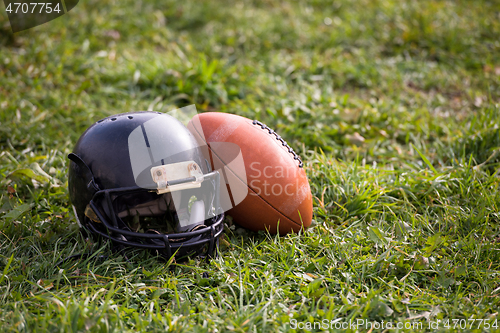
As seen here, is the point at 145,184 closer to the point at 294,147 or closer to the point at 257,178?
the point at 257,178

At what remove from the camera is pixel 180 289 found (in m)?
2.04

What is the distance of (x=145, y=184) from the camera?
2049mm

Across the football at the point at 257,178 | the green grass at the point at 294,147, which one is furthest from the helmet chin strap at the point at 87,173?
the football at the point at 257,178

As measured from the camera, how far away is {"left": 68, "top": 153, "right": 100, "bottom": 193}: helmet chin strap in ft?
6.91

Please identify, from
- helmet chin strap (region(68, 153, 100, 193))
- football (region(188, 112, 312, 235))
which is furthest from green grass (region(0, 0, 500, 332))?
helmet chin strap (region(68, 153, 100, 193))

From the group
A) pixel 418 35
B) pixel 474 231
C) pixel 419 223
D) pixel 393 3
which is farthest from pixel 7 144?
pixel 393 3

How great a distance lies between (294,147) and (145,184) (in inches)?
61.0

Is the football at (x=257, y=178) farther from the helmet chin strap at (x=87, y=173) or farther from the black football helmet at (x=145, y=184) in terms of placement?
the helmet chin strap at (x=87, y=173)

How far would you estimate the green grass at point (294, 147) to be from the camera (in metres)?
1.95

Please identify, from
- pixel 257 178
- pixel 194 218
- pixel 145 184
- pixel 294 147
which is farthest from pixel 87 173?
pixel 294 147

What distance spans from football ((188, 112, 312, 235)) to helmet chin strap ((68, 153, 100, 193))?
0.64 meters

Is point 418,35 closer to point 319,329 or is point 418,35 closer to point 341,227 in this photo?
point 341,227

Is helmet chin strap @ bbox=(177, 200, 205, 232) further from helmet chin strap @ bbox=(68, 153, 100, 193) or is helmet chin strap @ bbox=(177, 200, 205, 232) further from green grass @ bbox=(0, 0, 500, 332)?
helmet chin strap @ bbox=(68, 153, 100, 193)

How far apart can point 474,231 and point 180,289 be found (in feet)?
5.88
